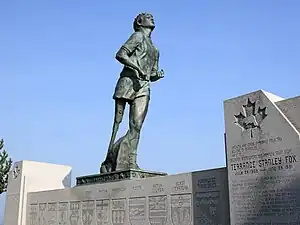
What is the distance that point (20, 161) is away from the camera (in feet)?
42.9

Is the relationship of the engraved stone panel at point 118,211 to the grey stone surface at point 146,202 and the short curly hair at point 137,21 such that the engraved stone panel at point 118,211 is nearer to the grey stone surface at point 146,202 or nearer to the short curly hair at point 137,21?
the grey stone surface at point 146,202

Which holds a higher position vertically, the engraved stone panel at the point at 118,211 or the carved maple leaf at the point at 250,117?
the carved maple leaf at the point at 250,117

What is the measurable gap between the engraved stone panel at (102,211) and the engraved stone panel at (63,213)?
130 centimetres

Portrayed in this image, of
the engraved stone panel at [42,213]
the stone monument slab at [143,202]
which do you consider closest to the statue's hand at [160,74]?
the stone monument slab at [143,202]

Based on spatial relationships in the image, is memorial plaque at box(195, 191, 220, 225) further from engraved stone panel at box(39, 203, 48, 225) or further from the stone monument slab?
engraved stone panel at box(39, 203, 48, 225)

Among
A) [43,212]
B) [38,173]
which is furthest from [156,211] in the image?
[38,173]

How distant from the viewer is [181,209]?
796 centimetres

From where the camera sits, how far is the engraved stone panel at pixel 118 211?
9.11m

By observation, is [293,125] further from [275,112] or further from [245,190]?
[245,190]

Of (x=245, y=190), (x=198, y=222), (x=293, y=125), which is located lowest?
(x=198, y=222)

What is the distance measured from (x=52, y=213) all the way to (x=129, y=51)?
15.5ft

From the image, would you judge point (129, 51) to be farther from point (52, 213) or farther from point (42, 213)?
point (42, 213)

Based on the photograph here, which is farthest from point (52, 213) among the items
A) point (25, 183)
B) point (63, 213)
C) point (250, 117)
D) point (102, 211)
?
point (250, 117)

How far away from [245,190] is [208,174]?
1.10 meters
